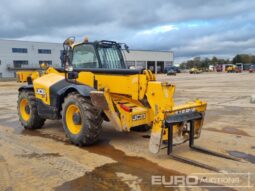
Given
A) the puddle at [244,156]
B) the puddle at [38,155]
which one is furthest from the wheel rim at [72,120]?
the puddle at [244,156]

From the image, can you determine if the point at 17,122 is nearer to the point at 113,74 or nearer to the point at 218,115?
the point at 113,74

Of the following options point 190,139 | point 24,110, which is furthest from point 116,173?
point 24,110

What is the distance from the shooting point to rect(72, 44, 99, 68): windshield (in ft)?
24.2

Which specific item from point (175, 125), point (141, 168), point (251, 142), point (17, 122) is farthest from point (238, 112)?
point (17, 122)

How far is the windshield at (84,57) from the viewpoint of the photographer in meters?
7.38

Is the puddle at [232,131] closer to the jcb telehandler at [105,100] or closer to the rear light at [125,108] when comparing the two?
the jcb telehandler at [105,100]

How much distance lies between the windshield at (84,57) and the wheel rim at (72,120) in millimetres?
1164

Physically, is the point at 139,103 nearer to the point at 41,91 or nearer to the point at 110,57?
the point at 110,57

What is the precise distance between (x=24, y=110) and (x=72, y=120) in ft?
9.19

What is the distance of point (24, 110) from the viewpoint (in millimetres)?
9117

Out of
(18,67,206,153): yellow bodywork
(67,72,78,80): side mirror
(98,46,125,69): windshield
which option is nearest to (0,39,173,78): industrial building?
(98,46,125,69): windshield

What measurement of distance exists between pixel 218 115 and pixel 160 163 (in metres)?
5.85

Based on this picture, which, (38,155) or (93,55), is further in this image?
(93,55)

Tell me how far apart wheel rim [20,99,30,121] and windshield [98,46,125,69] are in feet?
9.83
